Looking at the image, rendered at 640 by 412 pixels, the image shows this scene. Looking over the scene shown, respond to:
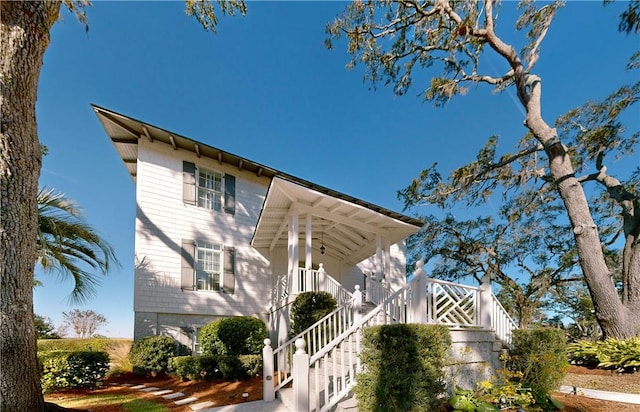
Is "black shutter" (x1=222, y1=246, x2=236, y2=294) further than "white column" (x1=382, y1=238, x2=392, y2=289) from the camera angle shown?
Yes

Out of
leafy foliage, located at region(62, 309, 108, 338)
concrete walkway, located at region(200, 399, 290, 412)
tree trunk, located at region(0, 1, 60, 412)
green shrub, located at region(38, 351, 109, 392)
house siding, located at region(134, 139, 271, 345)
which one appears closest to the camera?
tree trunk, located at region(0, 1, 60, 412)

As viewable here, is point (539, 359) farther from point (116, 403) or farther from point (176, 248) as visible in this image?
point (176, 248)

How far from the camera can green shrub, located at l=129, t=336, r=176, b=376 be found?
846 centimetres

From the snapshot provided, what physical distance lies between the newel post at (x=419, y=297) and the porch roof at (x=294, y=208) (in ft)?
10.1

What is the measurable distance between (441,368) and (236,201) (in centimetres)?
965

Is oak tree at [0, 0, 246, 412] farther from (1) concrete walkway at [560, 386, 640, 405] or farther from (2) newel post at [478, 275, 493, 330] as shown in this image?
(1) concrete walkway at [560, 386, 640, 405]

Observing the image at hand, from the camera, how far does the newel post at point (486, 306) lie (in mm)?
5980

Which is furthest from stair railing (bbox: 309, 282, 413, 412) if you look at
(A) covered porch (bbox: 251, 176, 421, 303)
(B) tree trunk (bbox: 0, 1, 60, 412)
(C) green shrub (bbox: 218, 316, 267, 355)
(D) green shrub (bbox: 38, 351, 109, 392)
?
(D) green shrub (bbox: 38, 351, 109, 392)

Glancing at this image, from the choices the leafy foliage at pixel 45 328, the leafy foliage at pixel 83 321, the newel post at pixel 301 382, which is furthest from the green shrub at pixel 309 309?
the leafy foliage at pixel 83 321

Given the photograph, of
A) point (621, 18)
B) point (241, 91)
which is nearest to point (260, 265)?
point (241, 91)

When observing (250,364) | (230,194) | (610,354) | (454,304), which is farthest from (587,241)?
(230,194)

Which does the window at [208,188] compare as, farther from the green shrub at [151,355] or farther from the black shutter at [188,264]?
the green shrub at [151,355]

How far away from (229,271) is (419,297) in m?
7.78

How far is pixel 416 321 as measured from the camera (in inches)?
197
